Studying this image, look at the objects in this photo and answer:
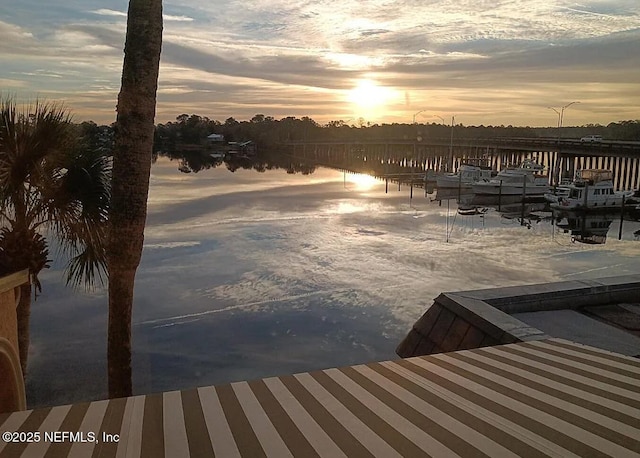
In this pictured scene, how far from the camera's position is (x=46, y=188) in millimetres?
6863

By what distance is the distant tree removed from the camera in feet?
21.9

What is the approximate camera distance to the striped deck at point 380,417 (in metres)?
3.39

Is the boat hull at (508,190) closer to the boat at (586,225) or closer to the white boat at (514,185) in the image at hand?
the white boat at (514,185)

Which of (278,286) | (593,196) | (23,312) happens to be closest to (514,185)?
(593,196)

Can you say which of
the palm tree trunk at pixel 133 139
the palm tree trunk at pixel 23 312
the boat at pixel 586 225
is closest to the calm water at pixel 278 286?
the boat at pixel 586 225

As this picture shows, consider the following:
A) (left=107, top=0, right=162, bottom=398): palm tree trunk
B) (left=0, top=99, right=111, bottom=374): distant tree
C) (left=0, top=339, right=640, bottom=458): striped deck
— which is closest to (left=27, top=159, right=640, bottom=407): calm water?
(left=0, top=99, right=111, bottom=374): distant tree

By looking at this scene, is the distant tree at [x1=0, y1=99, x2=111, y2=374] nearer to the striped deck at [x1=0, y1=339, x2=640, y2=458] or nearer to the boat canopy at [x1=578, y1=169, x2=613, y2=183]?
the striped deck at [x1=0, y1=339, x2=640, y2=458]

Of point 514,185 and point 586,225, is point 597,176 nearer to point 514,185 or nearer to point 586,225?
point 514,185

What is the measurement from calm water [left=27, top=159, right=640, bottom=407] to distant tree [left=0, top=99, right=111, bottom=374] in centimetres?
378

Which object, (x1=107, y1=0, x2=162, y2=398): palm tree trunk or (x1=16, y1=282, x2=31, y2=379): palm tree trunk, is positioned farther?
(x1=16, y1=282, x2=31, y2=379): palm tree trunk

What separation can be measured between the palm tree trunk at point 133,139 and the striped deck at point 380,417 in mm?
2692

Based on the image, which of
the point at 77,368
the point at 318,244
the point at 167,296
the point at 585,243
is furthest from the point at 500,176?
the point at 77,368

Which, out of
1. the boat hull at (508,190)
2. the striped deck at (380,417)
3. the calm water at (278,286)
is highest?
the striped deck at (380,417)

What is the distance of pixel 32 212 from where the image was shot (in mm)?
6988
